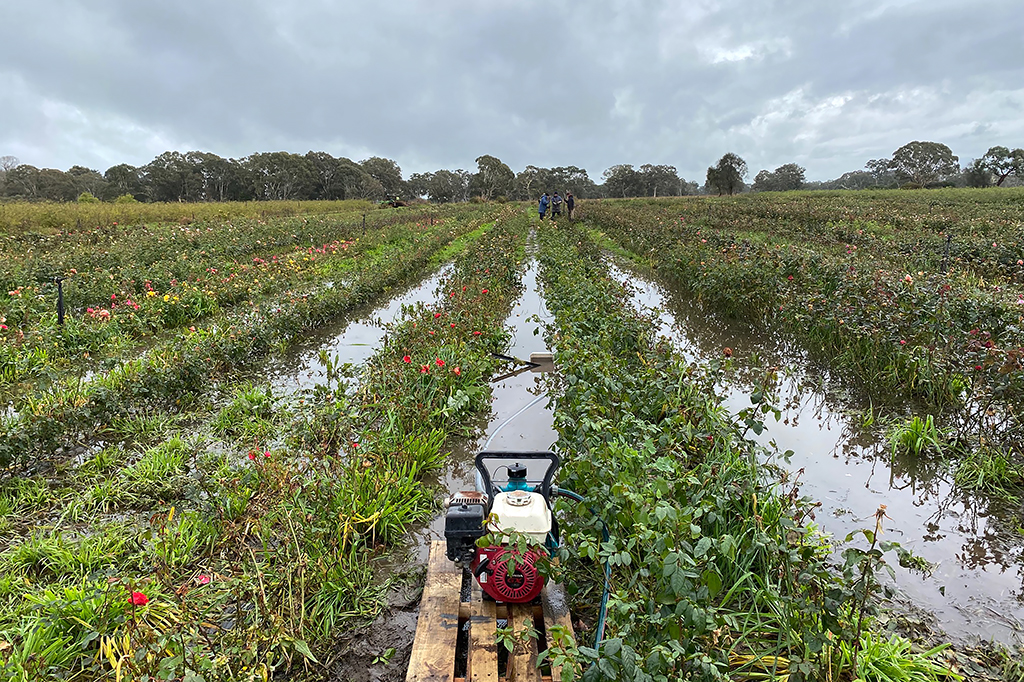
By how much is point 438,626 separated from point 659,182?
97470mm

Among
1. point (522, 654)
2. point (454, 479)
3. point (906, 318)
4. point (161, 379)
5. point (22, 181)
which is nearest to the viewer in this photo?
point (522, 654)

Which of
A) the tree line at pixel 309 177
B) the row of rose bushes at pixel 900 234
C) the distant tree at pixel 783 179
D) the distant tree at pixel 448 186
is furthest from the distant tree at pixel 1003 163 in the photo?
the distant tree at pixel 448 186

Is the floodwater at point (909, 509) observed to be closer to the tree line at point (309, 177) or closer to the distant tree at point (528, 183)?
the tree line at point (309, 177)

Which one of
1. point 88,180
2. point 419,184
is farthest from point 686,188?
point 88,180

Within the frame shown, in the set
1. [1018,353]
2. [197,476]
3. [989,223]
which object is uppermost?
[989,223]

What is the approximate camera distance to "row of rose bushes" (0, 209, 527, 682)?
244cm

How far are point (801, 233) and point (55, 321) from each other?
19.3m

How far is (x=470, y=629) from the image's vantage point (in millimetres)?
2557

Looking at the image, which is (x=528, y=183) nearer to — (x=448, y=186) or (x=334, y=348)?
(x=448, y=186)

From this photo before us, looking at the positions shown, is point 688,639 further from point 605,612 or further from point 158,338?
point 158,338

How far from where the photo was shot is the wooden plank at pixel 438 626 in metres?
2.32

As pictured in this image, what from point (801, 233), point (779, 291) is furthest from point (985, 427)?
point (801, 233)

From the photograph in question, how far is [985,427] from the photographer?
464cm

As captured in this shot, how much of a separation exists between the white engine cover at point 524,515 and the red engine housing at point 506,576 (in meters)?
0.12
